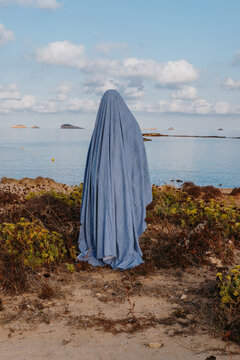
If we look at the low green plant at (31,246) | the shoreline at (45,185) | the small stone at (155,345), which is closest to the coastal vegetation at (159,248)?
the low green plant at (31,246)

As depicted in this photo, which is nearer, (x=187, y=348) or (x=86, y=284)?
(x=187, y=348)

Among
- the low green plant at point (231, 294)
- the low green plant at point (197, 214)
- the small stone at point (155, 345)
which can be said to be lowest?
the small stone at point (155, 345)

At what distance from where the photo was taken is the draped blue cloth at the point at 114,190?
469 cm

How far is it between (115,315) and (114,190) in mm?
1636

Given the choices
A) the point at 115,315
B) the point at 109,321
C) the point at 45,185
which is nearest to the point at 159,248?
the point at 115,315

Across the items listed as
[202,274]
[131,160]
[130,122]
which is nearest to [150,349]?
[202,274]

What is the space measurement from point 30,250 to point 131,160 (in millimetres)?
1736

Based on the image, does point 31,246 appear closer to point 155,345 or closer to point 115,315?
point 115,315

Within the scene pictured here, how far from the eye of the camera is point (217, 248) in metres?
5.07

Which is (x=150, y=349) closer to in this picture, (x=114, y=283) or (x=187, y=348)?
(x=187, y=348)

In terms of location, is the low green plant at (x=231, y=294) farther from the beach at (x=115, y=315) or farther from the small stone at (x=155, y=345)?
the small stone at (x=155, y=345)

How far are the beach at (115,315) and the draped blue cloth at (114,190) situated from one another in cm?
27

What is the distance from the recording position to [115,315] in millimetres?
3613

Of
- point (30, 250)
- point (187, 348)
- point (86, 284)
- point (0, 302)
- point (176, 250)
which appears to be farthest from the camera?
point (176, 250)
